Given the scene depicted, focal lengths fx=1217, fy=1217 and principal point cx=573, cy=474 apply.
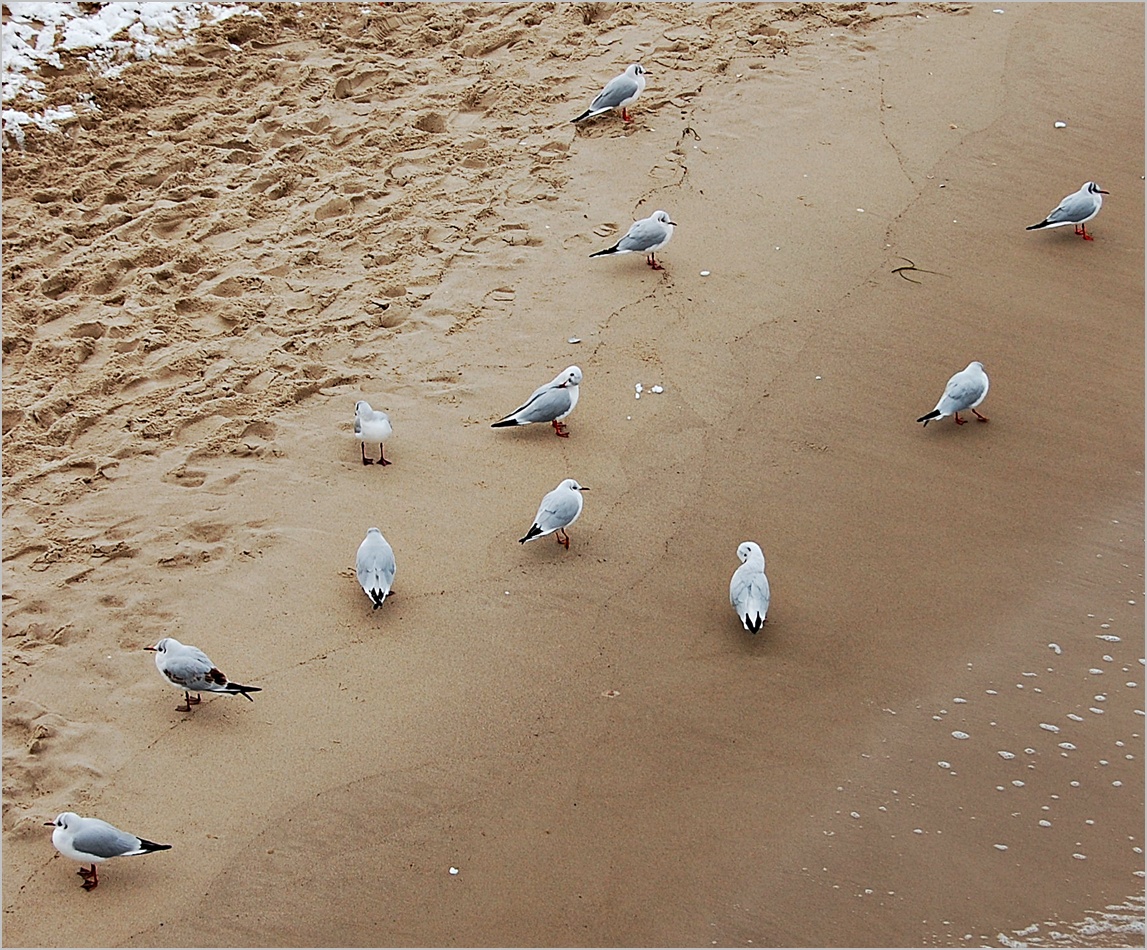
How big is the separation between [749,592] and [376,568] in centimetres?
163

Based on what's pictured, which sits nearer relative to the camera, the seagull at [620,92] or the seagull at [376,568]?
the seagull at [376,568]

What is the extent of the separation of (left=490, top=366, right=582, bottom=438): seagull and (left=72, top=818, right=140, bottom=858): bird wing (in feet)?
9.63

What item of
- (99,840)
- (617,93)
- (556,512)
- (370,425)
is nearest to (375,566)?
(556,512)

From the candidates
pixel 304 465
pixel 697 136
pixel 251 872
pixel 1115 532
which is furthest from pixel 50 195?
pixel 1115 532

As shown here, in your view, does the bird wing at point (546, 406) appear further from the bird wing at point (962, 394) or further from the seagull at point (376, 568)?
the bird wing at point (962, 394)

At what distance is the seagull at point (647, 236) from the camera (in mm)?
7570

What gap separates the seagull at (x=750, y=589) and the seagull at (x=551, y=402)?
139cm

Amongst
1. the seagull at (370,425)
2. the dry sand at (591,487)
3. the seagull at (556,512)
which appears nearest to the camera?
the dry sand at (591,487)

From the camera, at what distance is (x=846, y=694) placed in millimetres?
5090

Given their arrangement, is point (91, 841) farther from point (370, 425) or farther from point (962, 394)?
point (962, 394)

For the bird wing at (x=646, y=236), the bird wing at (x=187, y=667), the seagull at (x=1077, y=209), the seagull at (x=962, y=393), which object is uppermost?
the bird wing at (x=646, y=236)

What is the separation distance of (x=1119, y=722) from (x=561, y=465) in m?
2.88

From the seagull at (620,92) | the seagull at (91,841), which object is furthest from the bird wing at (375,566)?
the seagull at (620,92)

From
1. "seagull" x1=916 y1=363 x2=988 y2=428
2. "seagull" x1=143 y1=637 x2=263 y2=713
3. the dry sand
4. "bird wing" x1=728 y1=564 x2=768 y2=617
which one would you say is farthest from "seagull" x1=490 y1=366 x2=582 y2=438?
"seagull" x1=143 y1=637 x2=263 y2=713
